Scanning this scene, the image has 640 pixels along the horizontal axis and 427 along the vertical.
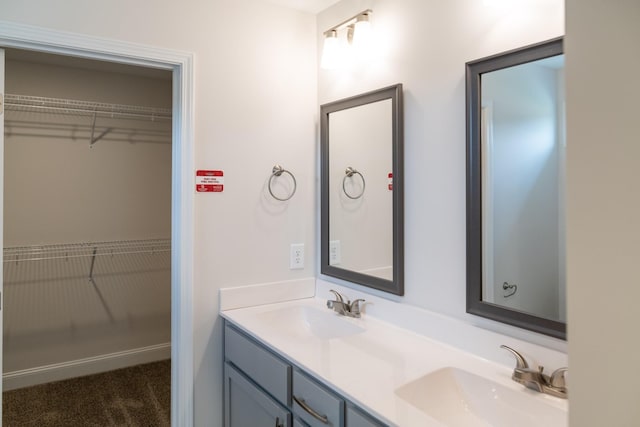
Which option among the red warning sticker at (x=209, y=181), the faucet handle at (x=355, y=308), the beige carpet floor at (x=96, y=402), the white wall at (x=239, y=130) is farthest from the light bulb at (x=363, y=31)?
the beige carpet floor at (x=96, y=402)

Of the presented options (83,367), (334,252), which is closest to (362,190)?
(334,252)

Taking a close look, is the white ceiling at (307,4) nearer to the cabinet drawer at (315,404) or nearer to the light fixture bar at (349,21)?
the light fixture bar at (349,21)

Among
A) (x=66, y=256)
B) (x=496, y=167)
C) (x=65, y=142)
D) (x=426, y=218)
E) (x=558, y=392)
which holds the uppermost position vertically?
(x=65, y=142)

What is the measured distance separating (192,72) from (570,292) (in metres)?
1.83

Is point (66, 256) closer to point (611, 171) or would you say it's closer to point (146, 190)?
point (146, 190)

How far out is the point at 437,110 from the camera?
64.9 inches

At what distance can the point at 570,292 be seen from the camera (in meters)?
0.62

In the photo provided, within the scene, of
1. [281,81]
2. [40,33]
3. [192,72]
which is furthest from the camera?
[281,81]

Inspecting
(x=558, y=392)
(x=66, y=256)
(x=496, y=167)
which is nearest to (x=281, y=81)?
(x=496, y=167)

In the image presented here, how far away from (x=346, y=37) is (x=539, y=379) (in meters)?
1.69

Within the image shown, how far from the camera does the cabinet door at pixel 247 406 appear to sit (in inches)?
63.6

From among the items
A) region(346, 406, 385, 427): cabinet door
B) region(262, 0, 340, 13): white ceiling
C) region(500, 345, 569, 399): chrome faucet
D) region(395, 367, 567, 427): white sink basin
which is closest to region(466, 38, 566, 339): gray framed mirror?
region(500, 345, 569, 399): chrome faucet

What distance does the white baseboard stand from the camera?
304 centimetres

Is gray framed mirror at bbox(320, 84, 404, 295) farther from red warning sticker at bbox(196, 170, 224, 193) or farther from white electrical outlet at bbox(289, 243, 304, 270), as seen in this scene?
red warning sticker at bbox(196, 170, 224, 193)
